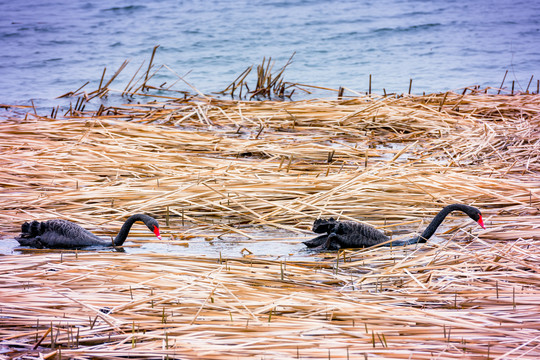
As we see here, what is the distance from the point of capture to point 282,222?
5500 mm

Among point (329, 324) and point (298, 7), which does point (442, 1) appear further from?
point (329, 324)

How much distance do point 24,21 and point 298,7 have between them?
10750 mm

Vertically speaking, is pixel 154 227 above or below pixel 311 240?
above

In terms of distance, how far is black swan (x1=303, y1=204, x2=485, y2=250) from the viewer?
477cm

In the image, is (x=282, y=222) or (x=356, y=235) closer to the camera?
(x=356, y=235)

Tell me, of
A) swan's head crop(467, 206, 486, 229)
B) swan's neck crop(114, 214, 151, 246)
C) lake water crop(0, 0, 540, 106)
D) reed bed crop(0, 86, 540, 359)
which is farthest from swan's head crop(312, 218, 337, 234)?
lake water crop(0, 0, 540, 106)

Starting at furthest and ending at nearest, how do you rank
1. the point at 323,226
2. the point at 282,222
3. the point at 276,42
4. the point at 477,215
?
the point at 276,42 < the point at 282,222 < the point at 323,226 < the point at 477,215

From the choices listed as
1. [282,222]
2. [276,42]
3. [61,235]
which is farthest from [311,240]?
[276,42]

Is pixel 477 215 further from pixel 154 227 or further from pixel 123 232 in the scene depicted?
pixel 123 232

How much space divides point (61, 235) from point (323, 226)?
6.43 ft

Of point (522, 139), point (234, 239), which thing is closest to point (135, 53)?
point (522, 139)

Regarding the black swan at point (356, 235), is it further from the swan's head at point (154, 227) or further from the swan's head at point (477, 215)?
the swan's head at point (154, 227)

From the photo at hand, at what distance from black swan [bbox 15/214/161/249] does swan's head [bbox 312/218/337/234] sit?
3.91 ft

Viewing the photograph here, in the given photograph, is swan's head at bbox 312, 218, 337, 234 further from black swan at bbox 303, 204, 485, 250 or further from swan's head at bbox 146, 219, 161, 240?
swan's head at bbox 146, 219, 161, 240
